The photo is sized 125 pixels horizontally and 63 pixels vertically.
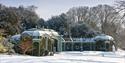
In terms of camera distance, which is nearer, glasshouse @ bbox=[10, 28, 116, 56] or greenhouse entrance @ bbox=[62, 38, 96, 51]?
glasshouse @ bbox=[10, 28, 116, 56]

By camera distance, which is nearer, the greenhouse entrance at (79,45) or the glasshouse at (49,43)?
the glasshouse at (49,43)

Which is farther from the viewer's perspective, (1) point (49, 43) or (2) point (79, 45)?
(2) point (79, 45)

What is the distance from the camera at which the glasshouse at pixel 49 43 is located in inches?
1399

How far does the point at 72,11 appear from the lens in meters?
74.8

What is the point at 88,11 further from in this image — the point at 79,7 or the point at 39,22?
the point at 39,22

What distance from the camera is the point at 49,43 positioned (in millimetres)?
43375

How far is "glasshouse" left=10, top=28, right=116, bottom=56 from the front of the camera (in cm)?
3553

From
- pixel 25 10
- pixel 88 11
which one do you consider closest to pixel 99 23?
pixel 88 11

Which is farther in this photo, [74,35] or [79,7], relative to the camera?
[79,7]

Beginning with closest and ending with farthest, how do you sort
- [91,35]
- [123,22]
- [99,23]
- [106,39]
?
[123,22] < [106,39] < [91,35] < [99,23]

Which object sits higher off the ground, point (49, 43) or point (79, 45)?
point (49, 43)

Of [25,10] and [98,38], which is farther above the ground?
[25,10]

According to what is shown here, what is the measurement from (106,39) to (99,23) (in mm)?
13225

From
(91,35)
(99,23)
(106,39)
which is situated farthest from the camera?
(99,23)
